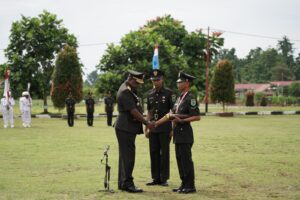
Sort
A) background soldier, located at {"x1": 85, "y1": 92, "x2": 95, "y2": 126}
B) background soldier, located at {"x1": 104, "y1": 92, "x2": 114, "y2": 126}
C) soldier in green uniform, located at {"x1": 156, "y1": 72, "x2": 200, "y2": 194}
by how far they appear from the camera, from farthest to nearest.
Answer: background soldier, located at {"x1": 104, "y1": 92, "x2": 114, "y2": 126} < background soldier, located at {"x1": 85, "y1": 92, "x2": 95, "y2": 126} < soldier in green uniform, located at {"x1": 156, "y1": 72, "x2": 200, "y2": 194}

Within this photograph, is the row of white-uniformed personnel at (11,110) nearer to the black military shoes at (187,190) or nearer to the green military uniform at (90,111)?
the green military uniform at (90,111)

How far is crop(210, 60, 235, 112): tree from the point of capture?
4703 centimetres

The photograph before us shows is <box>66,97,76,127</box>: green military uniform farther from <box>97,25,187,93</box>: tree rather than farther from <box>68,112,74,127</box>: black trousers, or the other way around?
<box>97,25,187,93</box>: tree

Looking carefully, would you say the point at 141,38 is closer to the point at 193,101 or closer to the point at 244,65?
the point at 193,101

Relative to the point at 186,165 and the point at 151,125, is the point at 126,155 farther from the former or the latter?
the point at 186,165

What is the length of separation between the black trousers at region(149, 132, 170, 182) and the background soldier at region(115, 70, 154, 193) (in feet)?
2.54

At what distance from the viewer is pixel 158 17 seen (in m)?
68.4

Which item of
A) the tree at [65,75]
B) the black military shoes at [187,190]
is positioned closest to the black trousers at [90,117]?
the tree at [65,75]

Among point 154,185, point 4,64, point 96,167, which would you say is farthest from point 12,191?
point 4,64

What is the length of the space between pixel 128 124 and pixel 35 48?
3888 cm

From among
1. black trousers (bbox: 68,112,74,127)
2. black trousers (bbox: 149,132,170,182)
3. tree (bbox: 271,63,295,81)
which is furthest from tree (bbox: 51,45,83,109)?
tree (bbox: 271,63,295,81)

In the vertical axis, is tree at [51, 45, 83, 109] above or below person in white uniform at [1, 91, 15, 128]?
above

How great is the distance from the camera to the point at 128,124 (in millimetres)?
10031

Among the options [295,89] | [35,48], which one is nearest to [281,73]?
[295,89]
